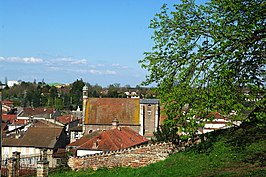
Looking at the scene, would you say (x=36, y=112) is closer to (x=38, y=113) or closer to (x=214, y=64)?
(x=38, y=113)

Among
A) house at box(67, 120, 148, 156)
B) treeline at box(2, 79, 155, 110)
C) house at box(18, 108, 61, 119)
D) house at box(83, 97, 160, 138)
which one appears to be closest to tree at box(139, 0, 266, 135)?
house at box(67, 120, 148, 156)

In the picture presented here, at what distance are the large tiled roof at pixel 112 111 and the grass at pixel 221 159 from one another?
3309 cm

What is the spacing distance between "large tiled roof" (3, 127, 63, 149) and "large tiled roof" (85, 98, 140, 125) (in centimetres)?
748

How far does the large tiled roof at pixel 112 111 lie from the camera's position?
5381cm

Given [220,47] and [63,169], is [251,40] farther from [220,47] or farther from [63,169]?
[63,169]

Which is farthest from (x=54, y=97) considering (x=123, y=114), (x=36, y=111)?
(x=123, y=114)

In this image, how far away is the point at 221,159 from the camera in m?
16.3

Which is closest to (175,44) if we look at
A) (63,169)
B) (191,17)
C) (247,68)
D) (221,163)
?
(191,17)

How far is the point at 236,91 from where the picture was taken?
12.7m

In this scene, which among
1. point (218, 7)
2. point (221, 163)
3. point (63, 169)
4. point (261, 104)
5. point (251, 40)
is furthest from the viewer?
point (63, 169)

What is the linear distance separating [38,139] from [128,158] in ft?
84.9

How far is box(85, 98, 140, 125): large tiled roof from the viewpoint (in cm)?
5381

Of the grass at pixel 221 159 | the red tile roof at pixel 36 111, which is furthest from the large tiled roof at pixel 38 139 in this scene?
the red tile roof at pixel 36 111

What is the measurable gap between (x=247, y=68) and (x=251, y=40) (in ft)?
3.45
